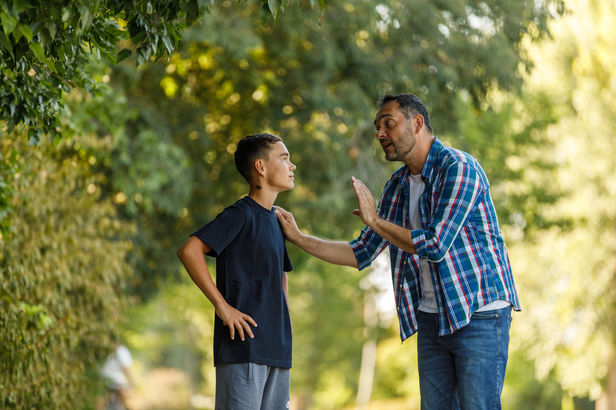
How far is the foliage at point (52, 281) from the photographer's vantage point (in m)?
6.19

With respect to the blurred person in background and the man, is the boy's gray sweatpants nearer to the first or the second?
the man

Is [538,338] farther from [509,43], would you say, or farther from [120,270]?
[120,270]

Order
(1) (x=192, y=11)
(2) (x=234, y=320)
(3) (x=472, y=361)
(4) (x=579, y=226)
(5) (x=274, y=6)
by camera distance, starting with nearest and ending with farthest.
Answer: (5) (x=274, y=6) < (1) (x=192, y=11) < (2) (x=234, y=320) < (3) (x=472, y=361) < (4) (x=579, y=226)

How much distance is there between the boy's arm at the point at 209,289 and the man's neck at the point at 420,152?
3.82 feet

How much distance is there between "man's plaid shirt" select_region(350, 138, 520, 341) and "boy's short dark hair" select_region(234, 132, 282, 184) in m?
0.84

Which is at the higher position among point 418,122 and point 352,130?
point 352,130

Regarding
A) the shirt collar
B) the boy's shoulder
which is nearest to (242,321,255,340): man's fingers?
the boy's shoulder

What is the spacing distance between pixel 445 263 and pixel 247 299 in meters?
0.98

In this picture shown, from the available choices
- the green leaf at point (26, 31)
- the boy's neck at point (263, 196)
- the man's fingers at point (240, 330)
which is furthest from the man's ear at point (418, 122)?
the green leaf at point (26, 31)

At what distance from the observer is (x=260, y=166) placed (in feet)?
14.0

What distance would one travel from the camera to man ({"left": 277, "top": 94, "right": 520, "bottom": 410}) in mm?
3879

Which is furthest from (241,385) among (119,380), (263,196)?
(119,380)

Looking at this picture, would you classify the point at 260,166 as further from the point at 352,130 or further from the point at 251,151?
the point at 352,130

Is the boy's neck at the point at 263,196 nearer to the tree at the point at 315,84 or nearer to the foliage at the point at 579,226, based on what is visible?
the tree at the point at 315,84
